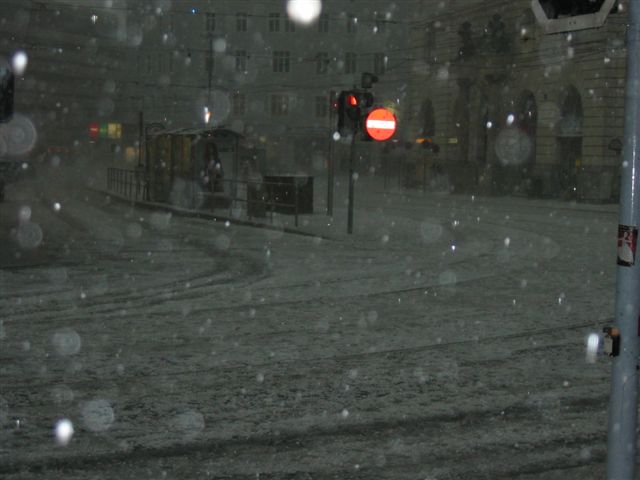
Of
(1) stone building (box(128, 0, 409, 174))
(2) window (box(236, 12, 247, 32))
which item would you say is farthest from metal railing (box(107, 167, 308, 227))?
(2) window (box(236, 12, 247, 32))

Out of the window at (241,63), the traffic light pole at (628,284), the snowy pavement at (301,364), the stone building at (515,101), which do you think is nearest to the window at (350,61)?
the window at (241,63)

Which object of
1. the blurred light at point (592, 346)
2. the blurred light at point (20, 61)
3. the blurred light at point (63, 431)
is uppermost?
the blurred light at point (20, 61)

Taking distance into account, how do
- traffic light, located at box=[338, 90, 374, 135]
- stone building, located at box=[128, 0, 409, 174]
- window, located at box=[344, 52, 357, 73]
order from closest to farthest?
traffic light, located at box=[338, 90, 374, 135] < stone building, located at box=[128, 0, 409, 174] < window, located at box=[344, 52, 357, 73]

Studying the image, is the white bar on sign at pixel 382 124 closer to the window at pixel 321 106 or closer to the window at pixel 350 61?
the window at pixel 321 106

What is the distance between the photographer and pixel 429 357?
8047 millimetres

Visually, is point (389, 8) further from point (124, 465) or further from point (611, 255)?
point (124, 465)

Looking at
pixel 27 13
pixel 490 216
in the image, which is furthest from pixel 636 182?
pixel 27 13

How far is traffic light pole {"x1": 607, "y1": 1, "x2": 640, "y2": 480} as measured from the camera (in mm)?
3795

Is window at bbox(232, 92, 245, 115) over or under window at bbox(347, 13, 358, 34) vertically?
under

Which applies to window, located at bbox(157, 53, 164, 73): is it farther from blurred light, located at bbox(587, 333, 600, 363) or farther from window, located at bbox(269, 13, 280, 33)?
blurred light, located at bbox(587, 333, 600, 363)

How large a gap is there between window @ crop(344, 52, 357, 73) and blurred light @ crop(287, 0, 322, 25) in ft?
13.0

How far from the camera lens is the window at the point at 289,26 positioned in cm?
7288

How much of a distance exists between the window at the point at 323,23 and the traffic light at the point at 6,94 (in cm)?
6308

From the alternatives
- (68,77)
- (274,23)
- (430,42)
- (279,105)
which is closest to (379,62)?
(279,105)
